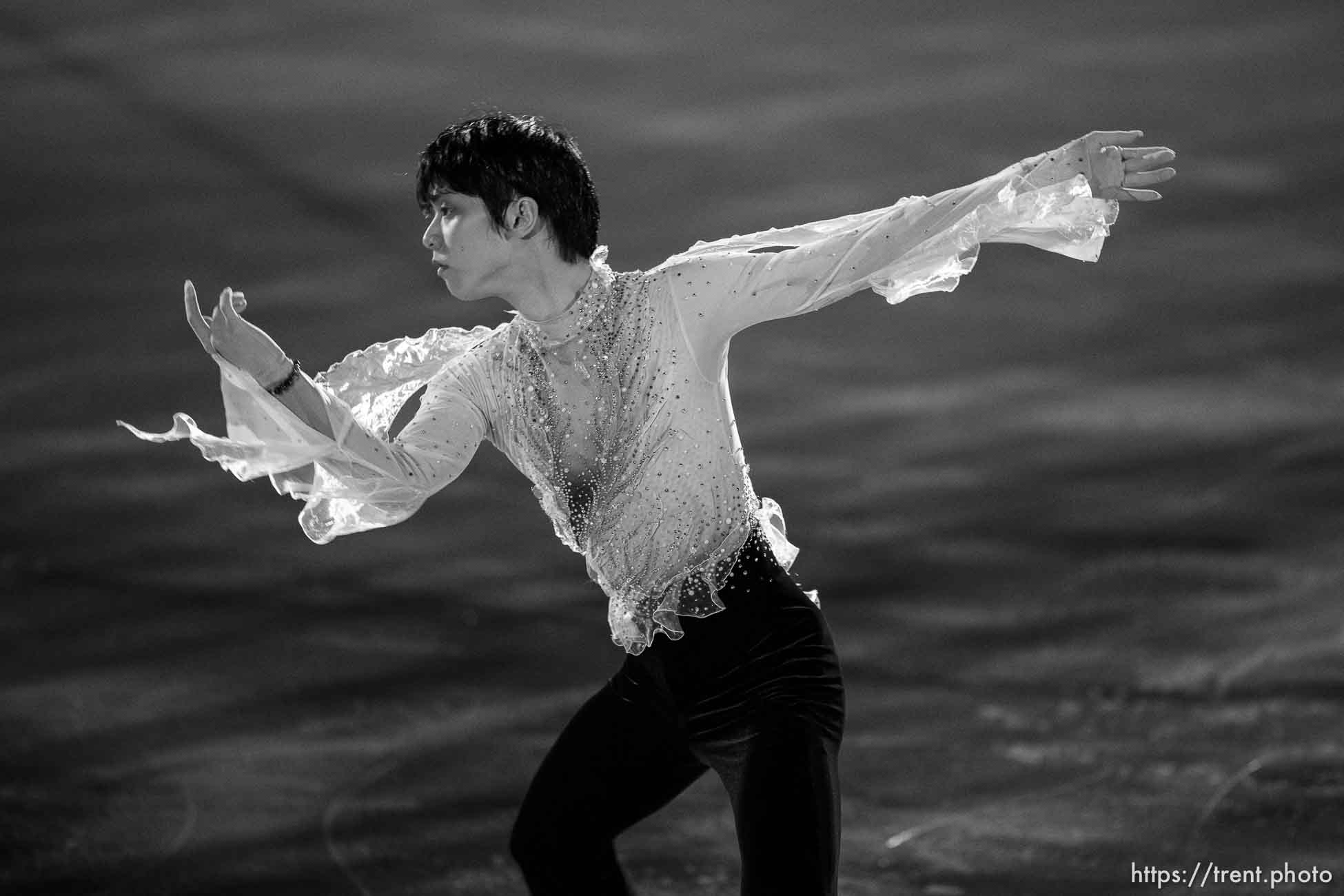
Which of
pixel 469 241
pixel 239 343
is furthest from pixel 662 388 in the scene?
pixel 239 343

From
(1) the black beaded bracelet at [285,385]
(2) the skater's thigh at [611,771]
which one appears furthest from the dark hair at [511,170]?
(2) the skater's thigh at [611,771]

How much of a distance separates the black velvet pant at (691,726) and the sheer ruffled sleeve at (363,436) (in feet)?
1.18

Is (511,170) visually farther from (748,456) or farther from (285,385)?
(748,456)

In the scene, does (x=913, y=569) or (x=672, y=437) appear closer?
(x=672, y=437)

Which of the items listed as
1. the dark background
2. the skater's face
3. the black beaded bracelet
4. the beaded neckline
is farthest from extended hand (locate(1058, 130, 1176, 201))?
the dark background

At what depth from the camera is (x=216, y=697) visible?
13.5 ft

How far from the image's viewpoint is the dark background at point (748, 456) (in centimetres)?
361

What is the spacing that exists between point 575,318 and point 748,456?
117 inches

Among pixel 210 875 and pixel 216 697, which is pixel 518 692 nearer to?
pixel 216 697

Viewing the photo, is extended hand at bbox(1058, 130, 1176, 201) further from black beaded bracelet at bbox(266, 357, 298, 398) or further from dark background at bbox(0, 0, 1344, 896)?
dark background at bbox(0, 0, 1344, 896)

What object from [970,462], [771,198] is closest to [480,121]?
[970,462]

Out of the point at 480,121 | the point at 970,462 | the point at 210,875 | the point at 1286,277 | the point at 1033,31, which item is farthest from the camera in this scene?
the point at 1033,31

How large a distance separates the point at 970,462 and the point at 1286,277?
139cm

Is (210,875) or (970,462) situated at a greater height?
(970,462)
